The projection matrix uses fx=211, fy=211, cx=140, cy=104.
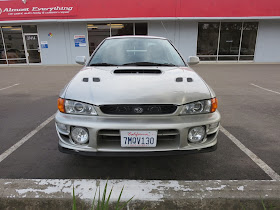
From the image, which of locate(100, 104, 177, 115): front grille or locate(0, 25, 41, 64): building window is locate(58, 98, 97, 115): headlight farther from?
locate(0, 25, 41, 64): building window

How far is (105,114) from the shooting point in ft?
6.83

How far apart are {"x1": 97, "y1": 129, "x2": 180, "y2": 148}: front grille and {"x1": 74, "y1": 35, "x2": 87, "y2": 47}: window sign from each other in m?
13.9

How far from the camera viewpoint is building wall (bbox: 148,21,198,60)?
14.4m

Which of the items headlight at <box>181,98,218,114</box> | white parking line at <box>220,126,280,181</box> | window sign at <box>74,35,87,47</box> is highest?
window sign at <box>74,35,87,47</box>

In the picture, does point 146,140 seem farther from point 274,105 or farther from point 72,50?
point 72,50

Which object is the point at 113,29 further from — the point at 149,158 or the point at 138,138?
the point at 138,138

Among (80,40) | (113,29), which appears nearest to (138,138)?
(113,29)

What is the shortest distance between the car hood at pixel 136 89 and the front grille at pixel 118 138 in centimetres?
29

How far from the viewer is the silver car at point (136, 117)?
204 centimetres

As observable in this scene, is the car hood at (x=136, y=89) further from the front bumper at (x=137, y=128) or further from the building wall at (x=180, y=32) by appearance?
the building wall at (x=180, y=32)

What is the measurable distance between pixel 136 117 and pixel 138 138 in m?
0.21

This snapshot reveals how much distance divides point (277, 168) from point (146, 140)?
1780mm

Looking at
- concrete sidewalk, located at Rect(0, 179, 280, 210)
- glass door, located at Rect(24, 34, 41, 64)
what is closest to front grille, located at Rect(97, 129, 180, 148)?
concrete sidewalk, located at Rect(0, 179, 280, 210)

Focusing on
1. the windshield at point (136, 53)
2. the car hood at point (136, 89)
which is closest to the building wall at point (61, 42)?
the windshield at point (136, 53)
